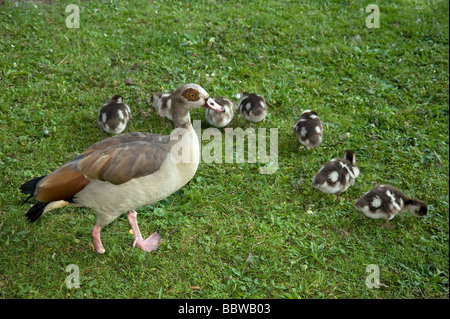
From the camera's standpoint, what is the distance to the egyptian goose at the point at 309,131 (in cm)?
575

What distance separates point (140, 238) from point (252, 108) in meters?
2.74

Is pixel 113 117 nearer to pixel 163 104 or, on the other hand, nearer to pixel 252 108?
pixel 163 104

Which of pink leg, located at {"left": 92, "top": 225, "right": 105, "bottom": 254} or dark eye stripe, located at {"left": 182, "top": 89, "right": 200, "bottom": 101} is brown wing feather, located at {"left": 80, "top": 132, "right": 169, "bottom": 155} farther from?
pink leg, located at {"left": 92, "top": 225, "right": 105, "bottom": 254}

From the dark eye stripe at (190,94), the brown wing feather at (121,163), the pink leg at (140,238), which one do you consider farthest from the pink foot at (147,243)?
the dark eye stripe at (190,94)

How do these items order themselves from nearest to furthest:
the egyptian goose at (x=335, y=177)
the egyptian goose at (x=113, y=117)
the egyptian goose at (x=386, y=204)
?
the egyptian goose at (x=386, y=204), the egyptian goose at (x=335, y=177), the egyptian goose at (x=113, y=117)

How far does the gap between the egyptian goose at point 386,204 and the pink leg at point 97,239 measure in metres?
3.16

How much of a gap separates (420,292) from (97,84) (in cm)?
577

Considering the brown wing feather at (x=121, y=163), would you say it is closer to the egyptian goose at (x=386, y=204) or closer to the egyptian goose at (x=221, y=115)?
the egyptian goose at (x=221, y=115)

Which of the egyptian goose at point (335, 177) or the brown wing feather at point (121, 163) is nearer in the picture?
the brown wing feather at point (121, 163)

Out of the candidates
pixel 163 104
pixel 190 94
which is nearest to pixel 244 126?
pixel 163 104

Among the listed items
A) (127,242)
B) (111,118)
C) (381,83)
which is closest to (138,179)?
(127,242)

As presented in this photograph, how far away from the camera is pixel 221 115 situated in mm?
6039

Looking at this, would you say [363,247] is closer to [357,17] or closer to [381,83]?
[381,83]

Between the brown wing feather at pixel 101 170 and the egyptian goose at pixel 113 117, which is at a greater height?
the egyptian goose at pixel 113 117
